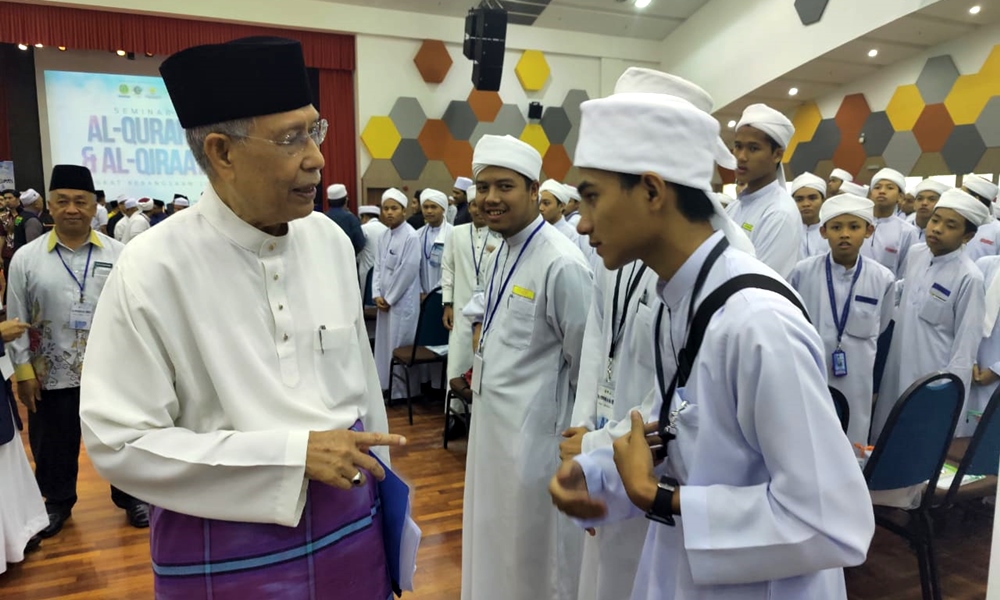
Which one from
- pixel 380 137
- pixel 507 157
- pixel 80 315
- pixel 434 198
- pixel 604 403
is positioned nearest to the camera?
pixel 604 403

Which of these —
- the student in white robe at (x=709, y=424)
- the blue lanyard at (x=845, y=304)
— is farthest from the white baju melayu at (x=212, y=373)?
the blue lanyard at (x=845, y=304)

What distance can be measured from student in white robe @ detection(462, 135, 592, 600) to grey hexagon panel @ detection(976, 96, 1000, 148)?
945 centimetres

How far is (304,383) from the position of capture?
4.21ft

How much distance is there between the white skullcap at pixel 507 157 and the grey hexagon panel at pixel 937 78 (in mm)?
10006

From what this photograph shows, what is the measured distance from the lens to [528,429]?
7.48ft

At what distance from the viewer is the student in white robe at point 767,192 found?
10.2 ft

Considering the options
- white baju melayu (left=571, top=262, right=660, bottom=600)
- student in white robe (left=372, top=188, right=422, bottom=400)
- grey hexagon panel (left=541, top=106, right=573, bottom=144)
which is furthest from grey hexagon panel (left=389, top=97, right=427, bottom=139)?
white baju melayu (left=571, top=262, right=660, bottom=600)

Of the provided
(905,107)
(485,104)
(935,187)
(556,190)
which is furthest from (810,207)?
(485,104)

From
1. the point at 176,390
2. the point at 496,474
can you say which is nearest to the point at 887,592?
the point at 496,474

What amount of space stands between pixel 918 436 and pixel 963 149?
926 centimetres

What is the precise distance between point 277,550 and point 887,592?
265 cm

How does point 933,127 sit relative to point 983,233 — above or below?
above

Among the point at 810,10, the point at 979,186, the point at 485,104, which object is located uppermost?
the point at 810,10

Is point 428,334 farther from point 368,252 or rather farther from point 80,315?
point 80,315
